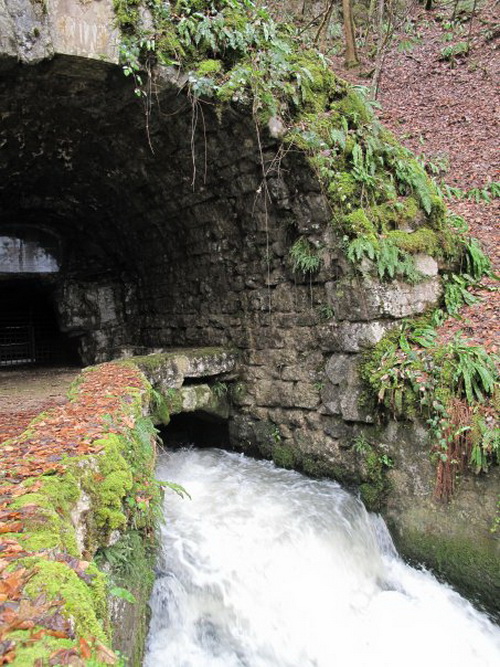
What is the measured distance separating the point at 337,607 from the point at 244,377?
3.48 metres

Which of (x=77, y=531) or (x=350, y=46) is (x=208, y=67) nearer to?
(x=77, y=531)

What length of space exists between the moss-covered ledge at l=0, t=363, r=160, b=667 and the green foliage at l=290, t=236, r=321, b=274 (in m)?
2.83

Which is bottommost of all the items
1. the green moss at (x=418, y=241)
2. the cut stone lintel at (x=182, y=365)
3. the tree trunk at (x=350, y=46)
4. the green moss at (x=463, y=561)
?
the green moss at (x=463, y=561)

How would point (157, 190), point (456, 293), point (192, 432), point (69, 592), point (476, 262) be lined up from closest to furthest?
point (69, 592) → point (456, 293) → point (476, 262) → point (157, 190) → point (192, 432)

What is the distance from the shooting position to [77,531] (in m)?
2.07

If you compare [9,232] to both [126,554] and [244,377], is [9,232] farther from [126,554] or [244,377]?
[126,554]

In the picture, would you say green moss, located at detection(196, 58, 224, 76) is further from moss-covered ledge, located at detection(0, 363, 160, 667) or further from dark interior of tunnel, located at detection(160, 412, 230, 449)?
dark interior of tunnel, located at detection(160, 412, 230, 449)

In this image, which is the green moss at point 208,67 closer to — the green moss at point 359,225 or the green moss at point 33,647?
the green moss at point 359,225

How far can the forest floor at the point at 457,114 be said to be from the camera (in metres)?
5.61

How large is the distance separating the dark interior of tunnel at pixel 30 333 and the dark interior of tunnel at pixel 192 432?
17.2ft

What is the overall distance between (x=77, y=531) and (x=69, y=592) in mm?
714

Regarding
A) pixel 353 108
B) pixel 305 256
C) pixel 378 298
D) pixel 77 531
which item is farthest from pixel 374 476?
pixel 353 108

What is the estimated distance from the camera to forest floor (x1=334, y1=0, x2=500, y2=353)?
18.4ft

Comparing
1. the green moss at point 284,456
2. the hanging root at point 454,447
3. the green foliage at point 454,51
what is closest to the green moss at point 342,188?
the hanging root at point 454,447
